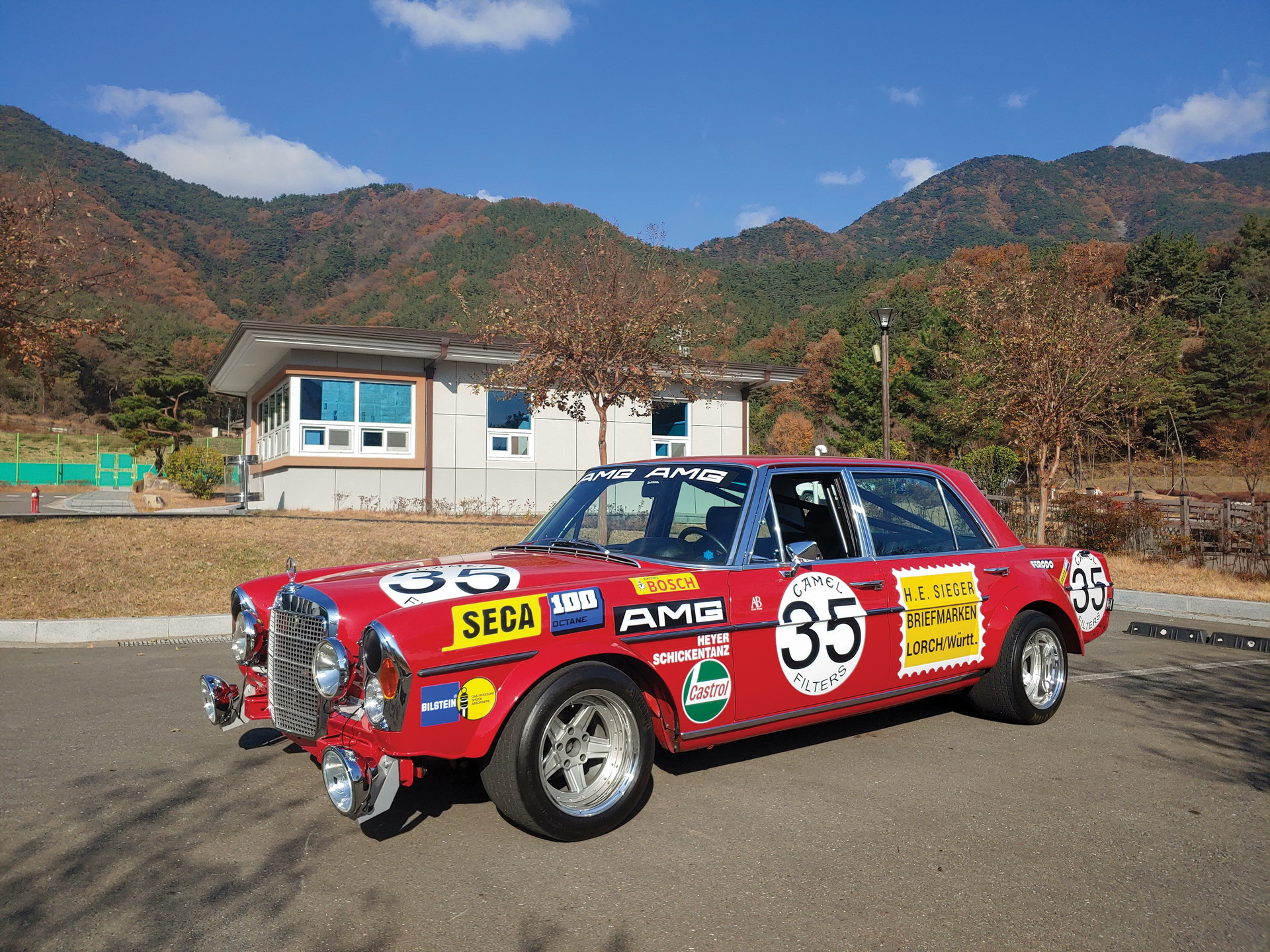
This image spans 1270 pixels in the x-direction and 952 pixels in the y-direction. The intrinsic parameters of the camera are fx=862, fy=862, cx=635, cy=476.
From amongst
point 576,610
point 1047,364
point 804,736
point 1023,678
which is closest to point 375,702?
point 576,610

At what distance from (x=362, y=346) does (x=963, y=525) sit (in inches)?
731

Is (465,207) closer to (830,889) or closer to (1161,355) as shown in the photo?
(1161,355)

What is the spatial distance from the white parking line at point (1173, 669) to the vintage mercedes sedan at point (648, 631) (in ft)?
4.88

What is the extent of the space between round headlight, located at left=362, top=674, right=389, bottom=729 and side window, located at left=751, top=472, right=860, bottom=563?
209 centimetres

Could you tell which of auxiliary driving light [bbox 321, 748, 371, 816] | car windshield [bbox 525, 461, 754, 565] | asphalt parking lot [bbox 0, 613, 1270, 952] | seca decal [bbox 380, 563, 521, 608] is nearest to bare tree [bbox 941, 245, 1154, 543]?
asphalt parking lot [bbox 0, 613, 1270, 952]

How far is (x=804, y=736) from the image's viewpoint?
5.23 metres

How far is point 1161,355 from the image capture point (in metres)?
38.8

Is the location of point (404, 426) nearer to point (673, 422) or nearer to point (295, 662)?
point (673, 422)

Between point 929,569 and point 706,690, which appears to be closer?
point 706,690

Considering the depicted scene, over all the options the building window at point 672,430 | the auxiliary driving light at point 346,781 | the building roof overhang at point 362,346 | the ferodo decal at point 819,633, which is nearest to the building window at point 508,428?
the building roof overhang at point 362,346

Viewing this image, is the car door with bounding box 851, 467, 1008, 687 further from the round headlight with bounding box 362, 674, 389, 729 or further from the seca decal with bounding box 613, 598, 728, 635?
the round headlight with bounding box 362, 674, 389, 729

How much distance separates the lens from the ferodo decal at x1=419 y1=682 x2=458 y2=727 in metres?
3.24

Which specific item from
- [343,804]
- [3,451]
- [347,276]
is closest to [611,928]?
[343,804]

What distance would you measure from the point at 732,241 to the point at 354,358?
9048cm
